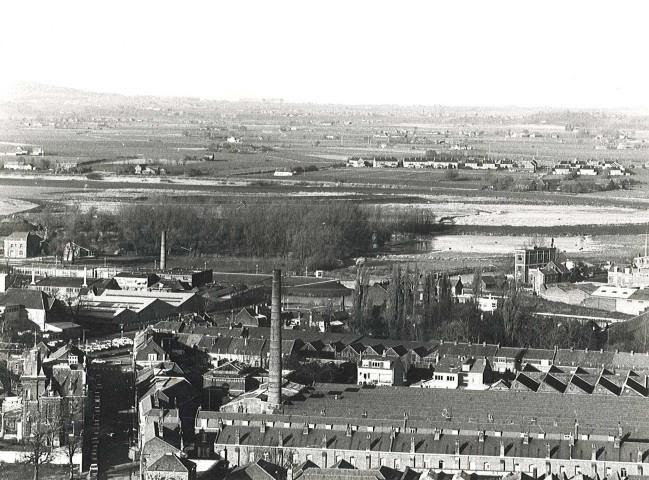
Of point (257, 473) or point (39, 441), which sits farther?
point (39, 441)

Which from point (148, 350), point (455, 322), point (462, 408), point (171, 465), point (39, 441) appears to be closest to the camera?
point (171, 465)

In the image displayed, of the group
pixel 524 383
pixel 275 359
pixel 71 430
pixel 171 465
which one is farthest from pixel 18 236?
pixel 171 465

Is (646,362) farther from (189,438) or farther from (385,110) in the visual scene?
(385,110)

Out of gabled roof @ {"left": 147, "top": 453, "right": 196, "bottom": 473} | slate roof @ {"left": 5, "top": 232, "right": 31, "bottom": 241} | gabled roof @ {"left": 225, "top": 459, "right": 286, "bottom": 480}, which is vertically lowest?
slate roof @ {"left": 5, "top": 232, "right": 31, "bottom": 241}

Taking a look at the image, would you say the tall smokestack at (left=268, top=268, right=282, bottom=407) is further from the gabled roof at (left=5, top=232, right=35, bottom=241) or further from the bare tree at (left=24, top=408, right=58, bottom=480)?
the gabled roof at (left=5, top=232, right=35, bottom=241)

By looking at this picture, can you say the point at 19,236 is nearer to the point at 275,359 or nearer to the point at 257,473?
the point at 275,359

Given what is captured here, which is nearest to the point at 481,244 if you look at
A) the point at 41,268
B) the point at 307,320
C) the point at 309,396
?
the point at 41,268

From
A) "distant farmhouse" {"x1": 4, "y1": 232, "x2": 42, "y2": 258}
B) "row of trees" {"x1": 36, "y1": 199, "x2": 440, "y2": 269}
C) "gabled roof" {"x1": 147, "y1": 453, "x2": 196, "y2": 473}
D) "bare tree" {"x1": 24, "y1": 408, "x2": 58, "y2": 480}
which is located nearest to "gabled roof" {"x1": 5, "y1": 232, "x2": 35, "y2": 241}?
"distant farmhouse" {"x1": 4, "y1": 232, "x2": 42, "y2": 258}

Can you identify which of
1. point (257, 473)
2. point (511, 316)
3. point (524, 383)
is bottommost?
point (511, 316)

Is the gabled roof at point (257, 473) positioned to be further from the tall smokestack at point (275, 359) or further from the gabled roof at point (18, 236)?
the gabled roof at point (18, 236)

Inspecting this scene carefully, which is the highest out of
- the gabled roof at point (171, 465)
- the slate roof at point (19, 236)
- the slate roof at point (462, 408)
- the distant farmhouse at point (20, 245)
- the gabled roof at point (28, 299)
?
the gabled roof at point (171, 465)

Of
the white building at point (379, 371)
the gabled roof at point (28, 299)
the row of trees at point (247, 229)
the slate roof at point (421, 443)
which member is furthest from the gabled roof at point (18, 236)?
the slate roof at point (421, 443)
